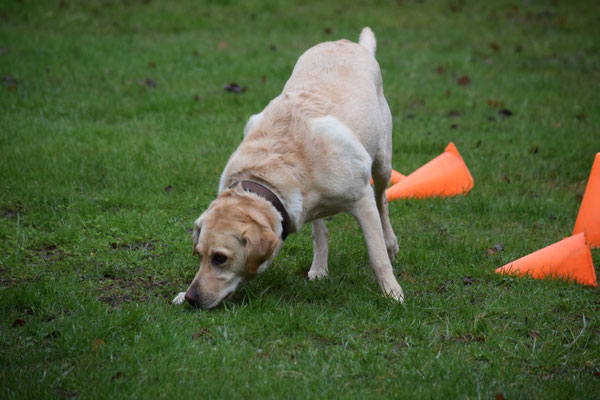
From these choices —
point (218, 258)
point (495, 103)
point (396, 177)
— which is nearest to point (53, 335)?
point (218, 258)

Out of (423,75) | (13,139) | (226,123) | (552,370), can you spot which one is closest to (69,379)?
(552,370)

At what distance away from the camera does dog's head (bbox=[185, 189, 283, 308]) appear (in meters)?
4.14

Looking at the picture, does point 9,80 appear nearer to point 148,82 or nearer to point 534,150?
point 148,82

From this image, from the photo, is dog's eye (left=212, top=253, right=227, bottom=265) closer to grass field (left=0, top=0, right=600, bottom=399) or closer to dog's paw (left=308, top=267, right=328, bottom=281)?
grass field (left=0, top=0, right=600, bottom=399)

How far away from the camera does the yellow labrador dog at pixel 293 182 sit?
13.8 feet

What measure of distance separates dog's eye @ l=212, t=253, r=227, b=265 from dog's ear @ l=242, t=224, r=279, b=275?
18 cm

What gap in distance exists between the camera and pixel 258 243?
4.12m

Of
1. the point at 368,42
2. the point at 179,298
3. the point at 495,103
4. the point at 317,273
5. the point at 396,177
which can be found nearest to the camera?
the point at 179,298

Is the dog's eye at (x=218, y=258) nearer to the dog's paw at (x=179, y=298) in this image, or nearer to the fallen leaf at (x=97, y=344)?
the dog's paw at (x=179, y=298)

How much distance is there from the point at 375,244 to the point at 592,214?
7.93 ft

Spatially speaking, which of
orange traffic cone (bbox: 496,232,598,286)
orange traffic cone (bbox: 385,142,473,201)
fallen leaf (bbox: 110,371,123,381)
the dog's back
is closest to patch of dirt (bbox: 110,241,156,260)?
the dog's back

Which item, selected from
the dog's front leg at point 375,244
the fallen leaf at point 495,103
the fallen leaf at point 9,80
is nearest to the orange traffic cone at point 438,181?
the dog's front leg at point 375,244

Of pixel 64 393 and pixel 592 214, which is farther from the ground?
pixel 64 393

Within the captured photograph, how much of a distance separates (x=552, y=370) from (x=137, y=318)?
266 cm
